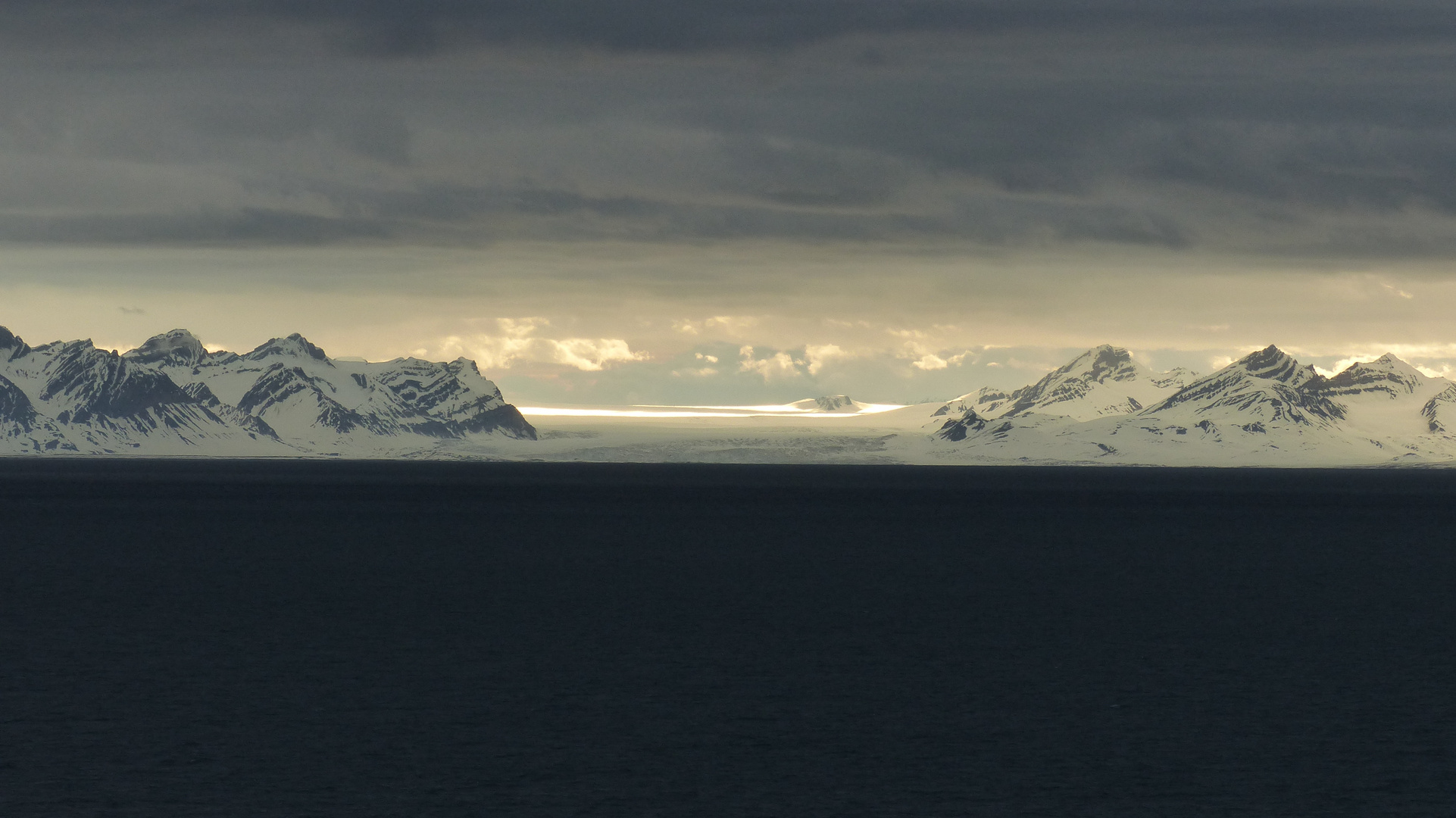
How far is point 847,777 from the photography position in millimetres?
44906

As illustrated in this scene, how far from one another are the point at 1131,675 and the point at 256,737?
33.0 meters

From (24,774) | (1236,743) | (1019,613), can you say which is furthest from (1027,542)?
(24,774)

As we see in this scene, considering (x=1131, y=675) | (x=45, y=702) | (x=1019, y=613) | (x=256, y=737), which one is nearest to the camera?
(x=256, y=737)

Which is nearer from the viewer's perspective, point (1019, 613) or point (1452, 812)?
point (1452, 812)

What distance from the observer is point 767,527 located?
196m

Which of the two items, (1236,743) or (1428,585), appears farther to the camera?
(1428,585)

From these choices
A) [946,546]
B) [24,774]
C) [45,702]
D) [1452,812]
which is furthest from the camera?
[946,546]

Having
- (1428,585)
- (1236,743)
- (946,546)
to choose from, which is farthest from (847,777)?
(946,546)

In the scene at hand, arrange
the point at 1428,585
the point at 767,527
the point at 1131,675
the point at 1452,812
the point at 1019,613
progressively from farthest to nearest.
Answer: the point at 767,527
the point at 1428,585
the point at 1019,613
the point at 1131,675
the point at 1452,812

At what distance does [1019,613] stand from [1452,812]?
1919 inches

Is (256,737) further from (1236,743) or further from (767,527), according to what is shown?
(767,527)

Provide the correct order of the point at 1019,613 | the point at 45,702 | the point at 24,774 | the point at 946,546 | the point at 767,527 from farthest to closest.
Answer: the point at 767,527 < the point at 946,546 < the point at 1019,613 < the point at 45,702 < the point at 24,774

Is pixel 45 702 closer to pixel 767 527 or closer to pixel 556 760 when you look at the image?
pixel 556 760

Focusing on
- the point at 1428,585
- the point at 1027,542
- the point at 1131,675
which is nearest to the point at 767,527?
the point at 1027,542
